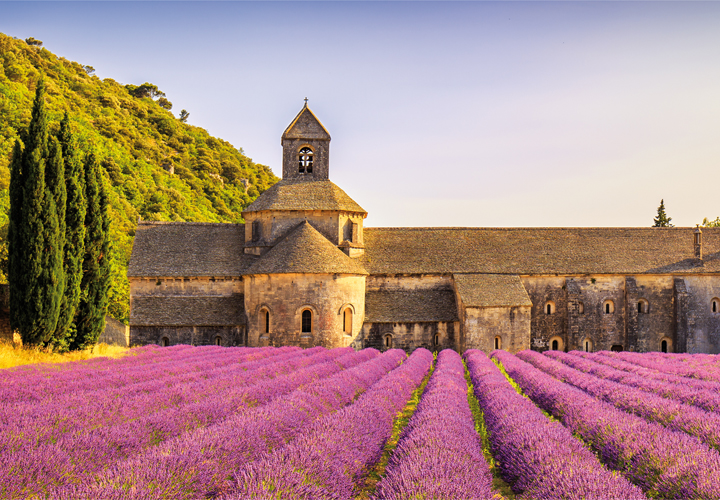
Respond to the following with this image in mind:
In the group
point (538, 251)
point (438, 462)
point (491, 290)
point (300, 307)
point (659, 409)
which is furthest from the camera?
point (538, 251)

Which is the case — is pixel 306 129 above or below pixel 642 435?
above

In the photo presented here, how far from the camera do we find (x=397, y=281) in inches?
1303

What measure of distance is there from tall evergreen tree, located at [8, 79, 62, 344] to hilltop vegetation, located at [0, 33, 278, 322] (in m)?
20.6

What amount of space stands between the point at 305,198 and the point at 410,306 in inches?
372

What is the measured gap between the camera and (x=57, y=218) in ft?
64.6

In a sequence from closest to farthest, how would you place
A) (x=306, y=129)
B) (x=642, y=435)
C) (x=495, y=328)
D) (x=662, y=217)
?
(x=642, y=435), (x=495, y=328), (x=306, y=129), (x=662, y=217)

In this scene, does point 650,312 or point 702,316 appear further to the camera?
point 650,312

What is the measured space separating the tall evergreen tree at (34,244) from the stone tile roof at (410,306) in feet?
54.2

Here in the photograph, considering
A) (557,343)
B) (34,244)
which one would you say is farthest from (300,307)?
(557,343)

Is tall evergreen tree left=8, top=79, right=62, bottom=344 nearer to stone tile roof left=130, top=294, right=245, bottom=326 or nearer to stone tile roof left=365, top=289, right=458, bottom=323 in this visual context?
stone tile roof left=130, top=294, right=245, bottom=326

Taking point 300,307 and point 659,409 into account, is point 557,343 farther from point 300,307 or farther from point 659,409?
point 659,409

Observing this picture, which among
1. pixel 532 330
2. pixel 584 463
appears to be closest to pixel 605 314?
pixel 532 330

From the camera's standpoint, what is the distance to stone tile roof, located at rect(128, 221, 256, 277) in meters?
31.9

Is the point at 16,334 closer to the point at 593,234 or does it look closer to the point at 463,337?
the point at 463,337
